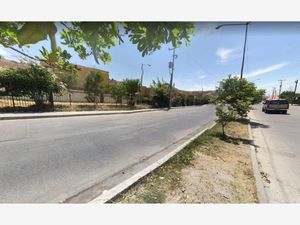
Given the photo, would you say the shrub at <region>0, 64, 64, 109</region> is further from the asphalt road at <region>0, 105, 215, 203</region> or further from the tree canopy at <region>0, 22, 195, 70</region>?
the tree canopy at <region>0, 22, 195, 70</region>

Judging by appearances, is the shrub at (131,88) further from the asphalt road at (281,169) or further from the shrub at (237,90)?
the asphalt road at (281,169)

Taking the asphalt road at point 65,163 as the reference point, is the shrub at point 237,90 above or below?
above

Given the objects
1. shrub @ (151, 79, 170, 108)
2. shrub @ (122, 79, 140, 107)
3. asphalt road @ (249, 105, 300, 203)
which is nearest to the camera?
asphalt road @ (249, 105, 300, 203)

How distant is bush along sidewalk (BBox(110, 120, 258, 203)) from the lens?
9.41 feet

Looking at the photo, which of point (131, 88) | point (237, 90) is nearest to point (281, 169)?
point (237, 90)

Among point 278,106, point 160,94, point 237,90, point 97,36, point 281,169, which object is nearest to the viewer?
point 97,36

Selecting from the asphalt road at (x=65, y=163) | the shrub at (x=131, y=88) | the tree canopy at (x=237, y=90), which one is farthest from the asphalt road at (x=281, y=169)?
the shrub at (x=131, y=88)

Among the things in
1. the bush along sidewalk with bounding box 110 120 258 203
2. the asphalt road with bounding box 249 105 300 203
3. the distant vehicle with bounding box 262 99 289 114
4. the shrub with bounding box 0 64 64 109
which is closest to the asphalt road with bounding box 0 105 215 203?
the bush along sidewalk with bounding box 110 120 258 203

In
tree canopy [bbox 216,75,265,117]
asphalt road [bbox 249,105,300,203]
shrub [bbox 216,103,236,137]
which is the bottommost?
asphalt road [bbox 249,105,300,203]

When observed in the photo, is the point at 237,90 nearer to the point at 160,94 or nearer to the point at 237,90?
the point at 237,90

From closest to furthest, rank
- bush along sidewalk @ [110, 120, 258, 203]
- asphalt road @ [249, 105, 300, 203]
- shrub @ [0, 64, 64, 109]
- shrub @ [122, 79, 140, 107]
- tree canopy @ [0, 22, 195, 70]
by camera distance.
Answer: tree canopy @ [0, 22, 195, 70] < bush along sidewalk @ [110, 120, 258, 203] < asphalt road @ [249, 105, 300, 203] < shrub @ [0, 64, 64, 109] < shrub @ [122, 79, 140, 107]

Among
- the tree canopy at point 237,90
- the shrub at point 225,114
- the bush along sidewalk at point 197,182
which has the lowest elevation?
the bush along sidewalk at point 197,182

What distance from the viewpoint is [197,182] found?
3.41m

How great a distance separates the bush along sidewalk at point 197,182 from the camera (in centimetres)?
287
